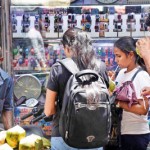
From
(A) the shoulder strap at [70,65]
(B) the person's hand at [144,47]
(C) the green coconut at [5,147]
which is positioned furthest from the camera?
(C) the green coconut at [5,147]

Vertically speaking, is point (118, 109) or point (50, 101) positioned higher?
point (50, 101)

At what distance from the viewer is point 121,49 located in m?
3.21

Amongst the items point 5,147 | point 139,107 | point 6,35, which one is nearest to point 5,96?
point 5,147

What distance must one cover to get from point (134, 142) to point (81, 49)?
871mm

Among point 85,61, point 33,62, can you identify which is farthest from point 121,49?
point 33,62

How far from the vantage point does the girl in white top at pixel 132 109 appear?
3064 mm

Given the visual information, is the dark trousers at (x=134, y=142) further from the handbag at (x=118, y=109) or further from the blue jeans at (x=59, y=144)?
the blue jeans at (x=59, y=144)

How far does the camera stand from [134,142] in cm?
312

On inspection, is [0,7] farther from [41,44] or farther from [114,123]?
[114,123]

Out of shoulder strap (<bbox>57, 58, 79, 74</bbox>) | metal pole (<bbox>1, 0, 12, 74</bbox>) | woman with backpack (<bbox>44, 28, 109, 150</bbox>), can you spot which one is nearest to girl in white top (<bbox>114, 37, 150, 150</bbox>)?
woman with backpack (<bbox>44, 28, 109, 150</bbox>)

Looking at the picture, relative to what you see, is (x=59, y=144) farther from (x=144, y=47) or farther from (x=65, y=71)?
(x=144, y=47)

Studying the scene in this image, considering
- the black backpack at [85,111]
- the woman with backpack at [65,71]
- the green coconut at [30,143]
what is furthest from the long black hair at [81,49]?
the green coconut at [30,143]

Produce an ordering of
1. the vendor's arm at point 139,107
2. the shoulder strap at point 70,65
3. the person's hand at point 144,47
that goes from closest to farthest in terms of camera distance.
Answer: the person's hand at point 144,47 < the shoulder strap at point 70,65 < the vendor's arm at point 139,107

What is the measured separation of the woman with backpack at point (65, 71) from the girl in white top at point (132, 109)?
0.32 m
